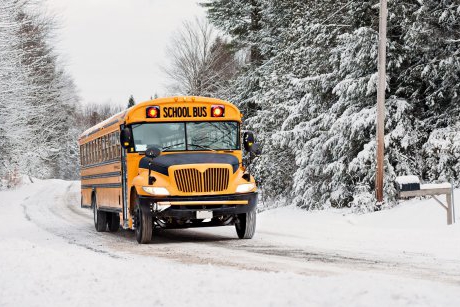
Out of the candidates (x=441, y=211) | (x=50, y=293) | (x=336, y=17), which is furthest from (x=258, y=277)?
(x=336, y=17)

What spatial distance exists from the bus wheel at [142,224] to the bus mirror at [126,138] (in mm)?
1000

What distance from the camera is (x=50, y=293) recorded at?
6.43 metres

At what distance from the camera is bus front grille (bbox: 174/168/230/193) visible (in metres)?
12.1

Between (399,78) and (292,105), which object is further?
(292,105)

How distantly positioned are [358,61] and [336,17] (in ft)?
A: 10.2

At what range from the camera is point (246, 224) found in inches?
512

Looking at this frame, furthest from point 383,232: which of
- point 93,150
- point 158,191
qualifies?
point 93,150

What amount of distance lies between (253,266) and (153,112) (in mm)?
5353

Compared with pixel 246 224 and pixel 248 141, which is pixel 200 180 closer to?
pixel 246 224

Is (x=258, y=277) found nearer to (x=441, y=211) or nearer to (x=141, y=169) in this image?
(x=141, y=169)

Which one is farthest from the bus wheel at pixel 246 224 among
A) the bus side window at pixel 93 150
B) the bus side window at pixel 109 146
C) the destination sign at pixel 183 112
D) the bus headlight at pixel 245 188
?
the bus side window at pixel 93 150

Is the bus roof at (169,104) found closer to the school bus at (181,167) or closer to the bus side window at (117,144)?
the school bus at (181,167)

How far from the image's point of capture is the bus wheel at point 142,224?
1232cm

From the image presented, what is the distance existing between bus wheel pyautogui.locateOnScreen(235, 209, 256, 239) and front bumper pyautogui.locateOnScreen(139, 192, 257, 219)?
0.59m
